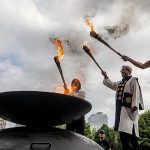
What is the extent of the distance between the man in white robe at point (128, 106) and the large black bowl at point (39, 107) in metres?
3.44

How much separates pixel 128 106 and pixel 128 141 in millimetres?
A: 591

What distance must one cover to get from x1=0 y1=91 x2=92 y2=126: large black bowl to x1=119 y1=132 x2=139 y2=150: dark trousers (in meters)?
3.32

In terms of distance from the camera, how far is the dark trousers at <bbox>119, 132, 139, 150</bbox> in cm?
638

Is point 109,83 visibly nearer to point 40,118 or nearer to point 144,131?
point 40,118

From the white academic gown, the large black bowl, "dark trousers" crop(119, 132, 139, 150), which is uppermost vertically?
the white academic gown

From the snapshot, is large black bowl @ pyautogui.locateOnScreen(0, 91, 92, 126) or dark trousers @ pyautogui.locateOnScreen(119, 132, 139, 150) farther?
dark trousers @ pyautogui.locateOnScreen(119, 132, 139, 150)

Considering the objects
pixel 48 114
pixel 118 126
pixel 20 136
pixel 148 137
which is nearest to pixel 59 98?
pixel 48 114

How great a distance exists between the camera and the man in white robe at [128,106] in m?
6.56

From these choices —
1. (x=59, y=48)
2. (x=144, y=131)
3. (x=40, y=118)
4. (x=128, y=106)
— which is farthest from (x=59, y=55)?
(x=144, y=131)

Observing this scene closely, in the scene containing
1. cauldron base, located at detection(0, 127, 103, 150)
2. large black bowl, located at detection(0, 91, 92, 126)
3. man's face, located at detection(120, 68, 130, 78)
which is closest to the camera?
cauldron base, located at detection(0, 127, 103, 150)

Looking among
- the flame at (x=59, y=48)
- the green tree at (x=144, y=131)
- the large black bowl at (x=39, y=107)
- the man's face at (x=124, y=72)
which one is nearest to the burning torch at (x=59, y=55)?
the flame at (x=59, y=48)

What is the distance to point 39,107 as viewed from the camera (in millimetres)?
2996

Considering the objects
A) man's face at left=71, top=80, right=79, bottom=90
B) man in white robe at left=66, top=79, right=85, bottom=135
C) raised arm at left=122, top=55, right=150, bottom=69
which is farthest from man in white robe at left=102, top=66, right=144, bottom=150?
man's face at left=71, top=80, right=79, bottom=90

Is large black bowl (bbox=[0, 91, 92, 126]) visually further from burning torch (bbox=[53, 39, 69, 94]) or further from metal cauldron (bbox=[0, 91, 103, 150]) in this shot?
burning torch (bbox=[53, 39, 69, 94])
